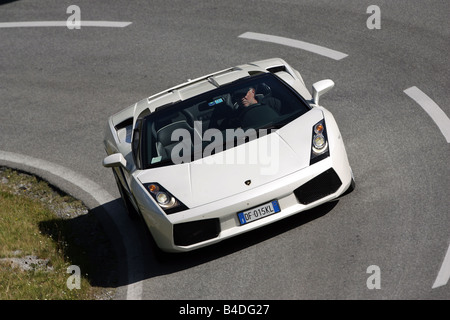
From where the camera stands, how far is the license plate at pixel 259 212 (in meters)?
7.85

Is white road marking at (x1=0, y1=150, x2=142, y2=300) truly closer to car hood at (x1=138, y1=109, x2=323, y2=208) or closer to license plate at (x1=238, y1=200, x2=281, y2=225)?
car hood at (x1=138, y1=109, x2=323, y2=208)

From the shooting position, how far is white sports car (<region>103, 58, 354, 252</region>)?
7.88 metres

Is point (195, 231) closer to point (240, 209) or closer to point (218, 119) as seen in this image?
point (240, 209)

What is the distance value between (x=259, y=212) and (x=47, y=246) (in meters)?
2.80

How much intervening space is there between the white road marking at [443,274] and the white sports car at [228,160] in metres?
1.30

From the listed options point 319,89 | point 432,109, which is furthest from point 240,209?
point 432,109

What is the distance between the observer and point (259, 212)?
25.8ft

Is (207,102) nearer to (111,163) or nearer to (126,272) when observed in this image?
(111,163)

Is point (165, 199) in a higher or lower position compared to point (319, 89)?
lower

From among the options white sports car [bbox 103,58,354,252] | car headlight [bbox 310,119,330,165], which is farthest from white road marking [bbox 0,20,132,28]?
car headlight [bbox 310,119,330,165]

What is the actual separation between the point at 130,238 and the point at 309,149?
2.51 meters

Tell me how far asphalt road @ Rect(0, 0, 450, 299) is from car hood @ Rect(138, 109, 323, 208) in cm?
78

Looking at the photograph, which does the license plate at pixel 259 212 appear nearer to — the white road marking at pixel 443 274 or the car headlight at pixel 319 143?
the car headlight at pixel 319 143

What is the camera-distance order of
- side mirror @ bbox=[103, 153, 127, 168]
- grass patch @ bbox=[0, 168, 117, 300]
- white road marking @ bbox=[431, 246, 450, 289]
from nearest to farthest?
white road marking @ bbox=[431, 246, 450, 289] < grass patch @ bbox=[0, 168, 117, 300] < side mirror @ bbox=[103, 153, 127, 168]
